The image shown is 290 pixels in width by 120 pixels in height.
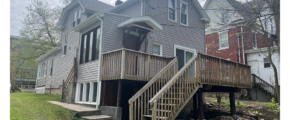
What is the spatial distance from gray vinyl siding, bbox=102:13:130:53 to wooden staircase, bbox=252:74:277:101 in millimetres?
12664

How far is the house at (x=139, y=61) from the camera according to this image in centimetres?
772

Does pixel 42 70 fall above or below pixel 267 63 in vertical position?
below

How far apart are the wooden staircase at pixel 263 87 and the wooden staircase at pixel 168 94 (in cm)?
1154

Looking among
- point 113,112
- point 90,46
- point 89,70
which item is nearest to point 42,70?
point 90,46

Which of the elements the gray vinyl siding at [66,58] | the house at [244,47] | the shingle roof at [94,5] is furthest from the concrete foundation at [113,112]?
the house at [244,47]

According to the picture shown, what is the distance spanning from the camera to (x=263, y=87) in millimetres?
17047

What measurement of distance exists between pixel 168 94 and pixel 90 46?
6.20 metres

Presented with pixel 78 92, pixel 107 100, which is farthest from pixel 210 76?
pixel 78 92

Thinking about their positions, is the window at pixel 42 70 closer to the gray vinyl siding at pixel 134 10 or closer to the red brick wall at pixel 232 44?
the gray vinyl siding at pixel 134 10

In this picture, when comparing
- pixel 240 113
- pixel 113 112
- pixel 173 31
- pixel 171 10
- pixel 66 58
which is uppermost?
pixel 171 10

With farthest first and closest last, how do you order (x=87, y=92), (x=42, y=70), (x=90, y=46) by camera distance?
1. (x=42, y=70)
2. (x=90, y=46)
3. (x=87, y=92)

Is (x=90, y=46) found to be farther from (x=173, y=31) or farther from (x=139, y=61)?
(x=173, y=31)
